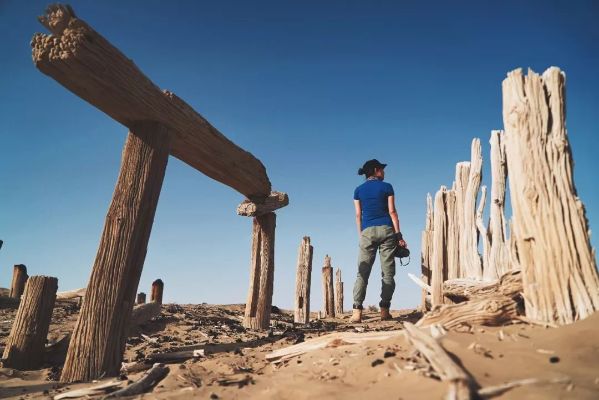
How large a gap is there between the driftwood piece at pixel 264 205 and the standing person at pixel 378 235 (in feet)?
5.54

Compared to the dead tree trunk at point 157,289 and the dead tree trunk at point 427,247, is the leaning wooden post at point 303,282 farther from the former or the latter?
the dead tree trunk at point 157,289

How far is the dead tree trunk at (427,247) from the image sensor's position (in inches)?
284

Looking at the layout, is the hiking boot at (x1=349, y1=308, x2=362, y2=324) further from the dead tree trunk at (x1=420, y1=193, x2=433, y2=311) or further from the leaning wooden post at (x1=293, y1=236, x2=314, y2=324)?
the leaning wooden post at (x1=293, y1=236, x2=314, y2=324)

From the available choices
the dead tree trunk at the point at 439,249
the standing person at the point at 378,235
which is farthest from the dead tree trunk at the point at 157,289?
the dead tree trunk at the point at 439,249

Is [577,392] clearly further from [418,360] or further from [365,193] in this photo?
[365,193]

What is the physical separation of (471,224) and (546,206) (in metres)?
2.94

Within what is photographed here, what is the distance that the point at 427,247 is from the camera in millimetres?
7238

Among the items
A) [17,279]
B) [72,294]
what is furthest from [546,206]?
[17,279]

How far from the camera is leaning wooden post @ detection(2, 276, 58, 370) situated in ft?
16.3

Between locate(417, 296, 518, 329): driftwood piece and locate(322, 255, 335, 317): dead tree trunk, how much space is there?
1098 cm

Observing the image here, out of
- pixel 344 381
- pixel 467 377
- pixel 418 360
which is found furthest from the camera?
pixel 344 381

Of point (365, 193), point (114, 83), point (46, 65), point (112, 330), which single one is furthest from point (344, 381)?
point (365, 193)

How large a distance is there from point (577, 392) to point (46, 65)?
4622mm

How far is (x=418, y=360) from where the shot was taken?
241cm
